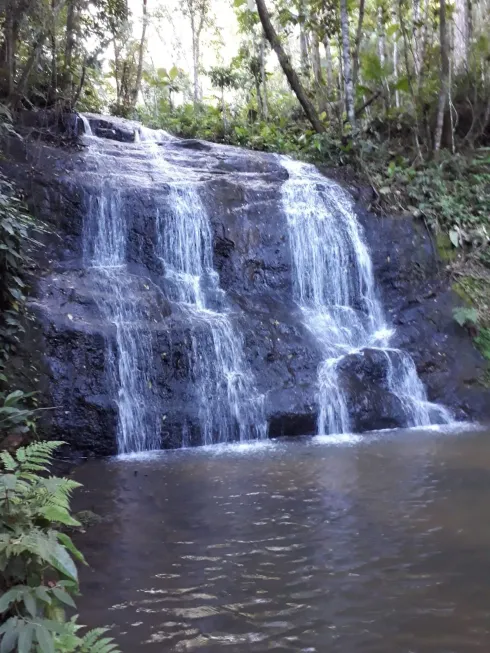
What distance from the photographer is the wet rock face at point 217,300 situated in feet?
26.6

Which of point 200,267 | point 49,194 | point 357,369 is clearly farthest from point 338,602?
point 49,194

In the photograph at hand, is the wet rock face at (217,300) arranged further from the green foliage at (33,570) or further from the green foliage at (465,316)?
the green foliage at (33,570)

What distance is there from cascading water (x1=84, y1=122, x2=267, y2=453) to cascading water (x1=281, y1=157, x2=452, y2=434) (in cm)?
147

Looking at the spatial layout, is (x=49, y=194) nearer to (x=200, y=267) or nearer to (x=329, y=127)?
(x=200, y=267)

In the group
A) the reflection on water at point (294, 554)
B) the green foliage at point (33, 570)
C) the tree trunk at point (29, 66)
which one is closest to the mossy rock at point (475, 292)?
the reflection on water at point (294, 554)

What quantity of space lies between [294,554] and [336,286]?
7.81 meters

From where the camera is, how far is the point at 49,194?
34.1 feet

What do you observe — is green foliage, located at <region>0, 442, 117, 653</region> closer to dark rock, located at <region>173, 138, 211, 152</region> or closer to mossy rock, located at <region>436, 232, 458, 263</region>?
mossy rock, located at <region>436, 232, 458, 263</region>

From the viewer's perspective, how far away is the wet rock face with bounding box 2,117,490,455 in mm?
8117

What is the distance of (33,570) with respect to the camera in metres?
2.27

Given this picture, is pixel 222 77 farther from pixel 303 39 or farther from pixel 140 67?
pixel 303 39

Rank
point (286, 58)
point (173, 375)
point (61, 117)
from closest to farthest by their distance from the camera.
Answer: point (173, 375) < point (61, 117) < point (286, 58)

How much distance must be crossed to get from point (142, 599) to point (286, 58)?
548 inches

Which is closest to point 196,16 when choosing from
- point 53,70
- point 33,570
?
point 53,70
